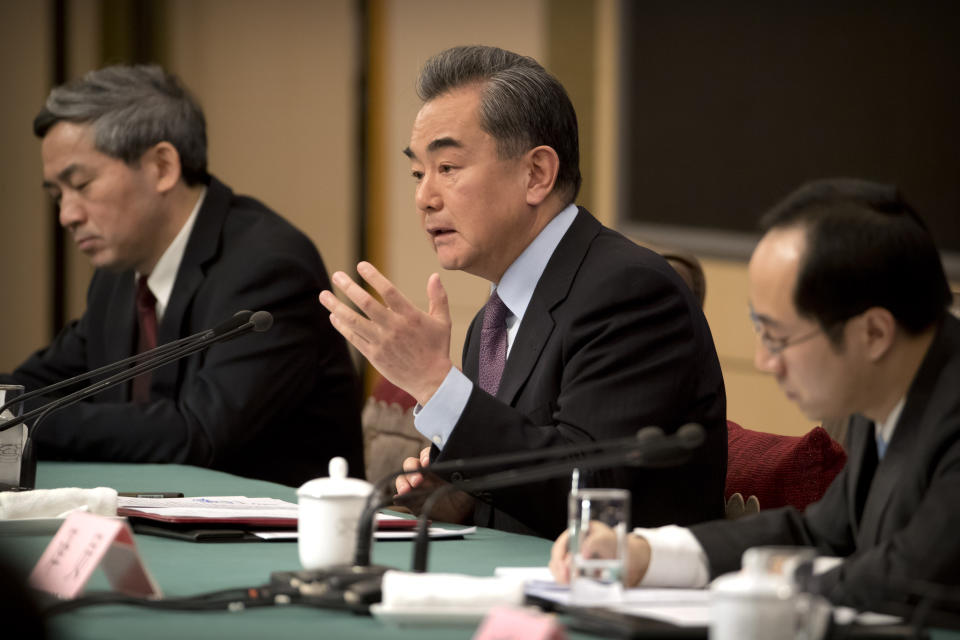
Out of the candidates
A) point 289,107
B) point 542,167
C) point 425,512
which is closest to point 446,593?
point 425,512

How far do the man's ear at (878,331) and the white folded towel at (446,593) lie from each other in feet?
1.68

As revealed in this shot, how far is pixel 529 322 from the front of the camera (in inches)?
93.8

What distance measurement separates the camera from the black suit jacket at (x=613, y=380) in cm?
216

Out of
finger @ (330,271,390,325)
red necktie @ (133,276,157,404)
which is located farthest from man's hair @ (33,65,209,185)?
finger @ (330,271,390,325)

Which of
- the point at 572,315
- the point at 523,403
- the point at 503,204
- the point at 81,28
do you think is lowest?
the point at 523,403

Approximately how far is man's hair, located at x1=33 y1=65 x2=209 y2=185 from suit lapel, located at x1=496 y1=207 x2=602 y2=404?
5.10 feet

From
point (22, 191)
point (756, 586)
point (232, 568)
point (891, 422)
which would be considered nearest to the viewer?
point (756, 586)

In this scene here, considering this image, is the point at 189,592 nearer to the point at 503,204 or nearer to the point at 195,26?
the point at 503,204

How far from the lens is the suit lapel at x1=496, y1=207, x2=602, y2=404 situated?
2348 mm

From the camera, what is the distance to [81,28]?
19.0 feet

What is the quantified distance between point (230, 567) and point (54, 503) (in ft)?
1.42

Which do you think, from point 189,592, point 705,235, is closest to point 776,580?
point 189,592

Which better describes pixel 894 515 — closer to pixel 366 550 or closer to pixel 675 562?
pixel 675 562

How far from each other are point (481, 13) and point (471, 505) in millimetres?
3619
